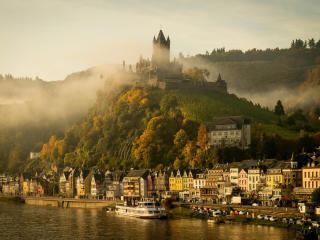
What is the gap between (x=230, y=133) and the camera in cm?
14875

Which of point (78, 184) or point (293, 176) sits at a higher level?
point (293, 176)

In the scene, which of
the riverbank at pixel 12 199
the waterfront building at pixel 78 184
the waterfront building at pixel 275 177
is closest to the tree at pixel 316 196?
the waterfront building at pixel 275 177

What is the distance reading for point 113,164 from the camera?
550ft

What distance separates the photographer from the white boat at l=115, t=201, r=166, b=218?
346 ft

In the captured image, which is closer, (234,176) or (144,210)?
(144,210)

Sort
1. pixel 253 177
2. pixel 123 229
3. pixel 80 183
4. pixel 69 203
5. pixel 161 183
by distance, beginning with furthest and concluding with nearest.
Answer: pixel 80 183 → pixel 69 203 → pixel 161 183 → pixel 253 177 → pixel 123 229

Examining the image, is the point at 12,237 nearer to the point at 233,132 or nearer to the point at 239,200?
the point at 239,200

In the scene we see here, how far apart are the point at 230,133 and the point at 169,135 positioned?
23.0 metres

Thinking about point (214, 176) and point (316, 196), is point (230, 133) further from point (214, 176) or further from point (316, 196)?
point (316, 196)

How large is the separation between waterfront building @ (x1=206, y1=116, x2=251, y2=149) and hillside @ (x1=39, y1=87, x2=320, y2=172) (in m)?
2.90

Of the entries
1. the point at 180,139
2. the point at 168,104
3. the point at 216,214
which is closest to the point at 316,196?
the point at 216,214

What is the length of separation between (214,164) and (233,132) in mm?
18881

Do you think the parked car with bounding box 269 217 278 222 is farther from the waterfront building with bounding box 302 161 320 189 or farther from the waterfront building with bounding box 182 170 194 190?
the waterfront building with bounding box 182 170 194 190

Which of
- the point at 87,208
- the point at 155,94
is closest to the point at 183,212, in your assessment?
the point at 87,208
